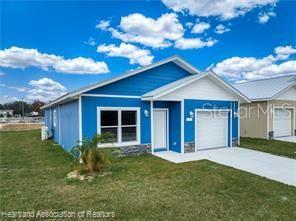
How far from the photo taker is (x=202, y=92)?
36.8 feet

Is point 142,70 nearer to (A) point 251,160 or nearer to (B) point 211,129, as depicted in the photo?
(B) point 211,129

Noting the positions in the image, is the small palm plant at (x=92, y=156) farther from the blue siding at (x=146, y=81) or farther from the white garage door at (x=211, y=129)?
the white garage door at (x=211, y=129)

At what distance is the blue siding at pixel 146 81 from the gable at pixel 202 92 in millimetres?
1224

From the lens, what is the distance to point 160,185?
6.05m

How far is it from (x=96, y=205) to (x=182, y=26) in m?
12.6

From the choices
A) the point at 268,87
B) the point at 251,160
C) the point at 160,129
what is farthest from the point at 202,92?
the point at 268,87

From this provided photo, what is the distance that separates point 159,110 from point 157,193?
599 centimetres

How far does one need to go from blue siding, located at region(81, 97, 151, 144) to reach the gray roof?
988 centimetres

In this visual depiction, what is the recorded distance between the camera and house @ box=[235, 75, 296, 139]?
1558 centimetres

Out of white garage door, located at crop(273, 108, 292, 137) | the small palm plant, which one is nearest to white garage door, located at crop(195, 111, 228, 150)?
the small palm plant

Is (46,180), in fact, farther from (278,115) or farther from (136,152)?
(278,115)

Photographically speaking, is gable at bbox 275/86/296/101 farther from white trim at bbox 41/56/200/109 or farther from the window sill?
the window sill

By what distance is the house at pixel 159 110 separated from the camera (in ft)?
30.7

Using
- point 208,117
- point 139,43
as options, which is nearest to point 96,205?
point 208,117
